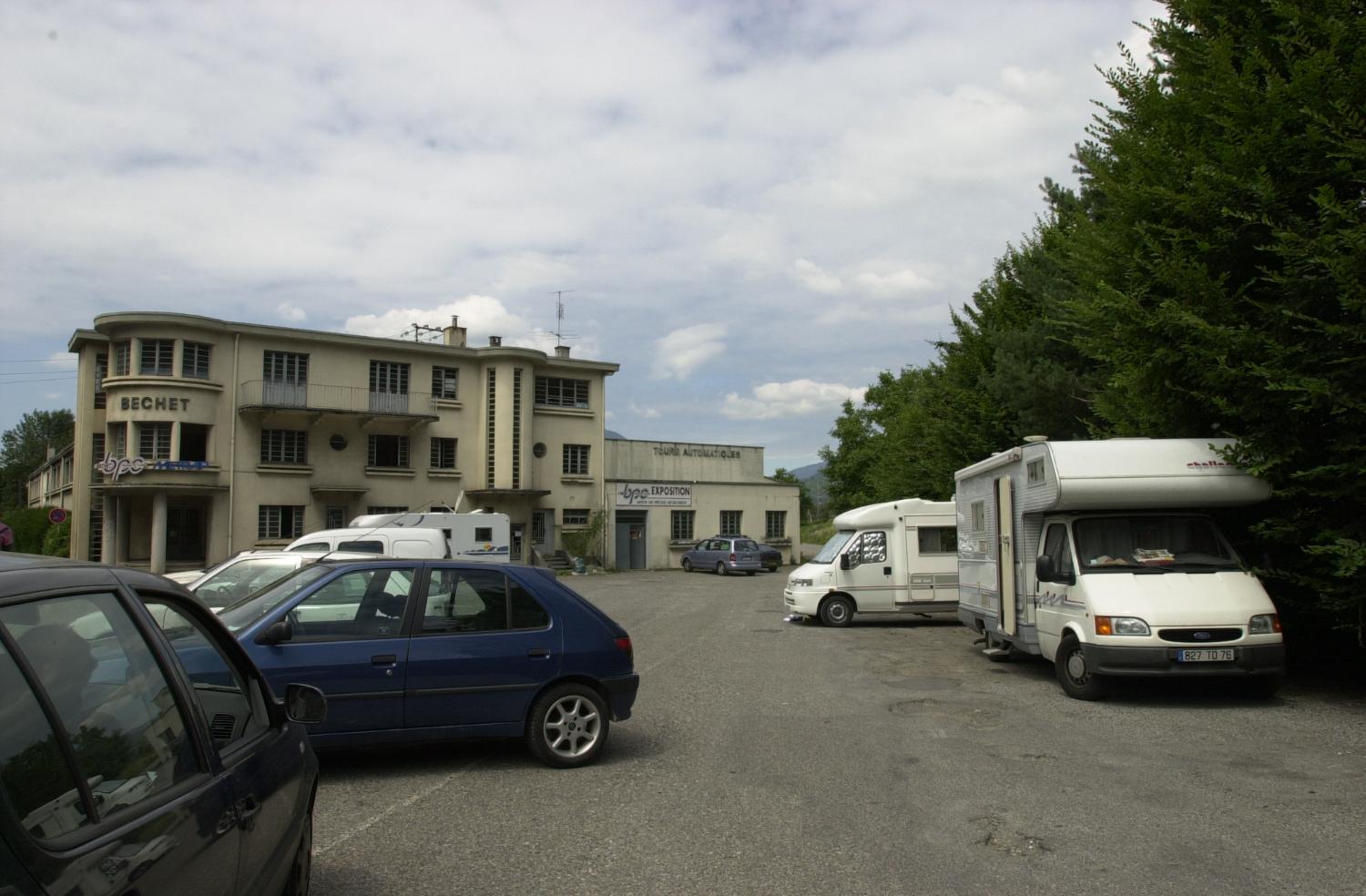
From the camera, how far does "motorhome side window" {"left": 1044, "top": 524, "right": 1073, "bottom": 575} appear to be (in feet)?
36.7

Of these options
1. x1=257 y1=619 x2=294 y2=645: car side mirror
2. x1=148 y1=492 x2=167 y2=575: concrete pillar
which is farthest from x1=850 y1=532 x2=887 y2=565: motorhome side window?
x1=148 y1=492 x2=167 y2=575: concrete pillar

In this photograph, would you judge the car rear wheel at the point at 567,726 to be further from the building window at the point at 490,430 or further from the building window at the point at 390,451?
the building window at the point at 490,430

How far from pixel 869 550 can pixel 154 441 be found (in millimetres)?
28208

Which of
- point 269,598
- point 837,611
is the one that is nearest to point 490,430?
point 837,611

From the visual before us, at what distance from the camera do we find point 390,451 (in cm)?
4219

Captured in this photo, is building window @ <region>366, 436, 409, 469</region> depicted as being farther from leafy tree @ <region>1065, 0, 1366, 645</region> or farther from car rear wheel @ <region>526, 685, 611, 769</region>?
car rear wheel @ <region>526, 685, 611, 769</region>

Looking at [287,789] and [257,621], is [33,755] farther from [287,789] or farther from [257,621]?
[257,621]

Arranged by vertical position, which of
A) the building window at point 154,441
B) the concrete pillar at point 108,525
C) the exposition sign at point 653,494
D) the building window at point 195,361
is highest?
the building window at point 195,361

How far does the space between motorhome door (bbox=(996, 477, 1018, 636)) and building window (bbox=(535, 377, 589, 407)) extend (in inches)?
1393

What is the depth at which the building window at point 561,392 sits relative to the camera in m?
47.0

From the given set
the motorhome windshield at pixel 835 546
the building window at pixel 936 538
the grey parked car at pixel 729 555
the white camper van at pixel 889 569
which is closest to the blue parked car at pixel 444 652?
the white camper van at pixel 889 569

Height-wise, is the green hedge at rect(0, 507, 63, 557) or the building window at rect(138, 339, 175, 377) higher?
the building window at rect(138, 339, 175, 377)

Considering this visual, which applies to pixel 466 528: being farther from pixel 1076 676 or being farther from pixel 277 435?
pixel 1076 676

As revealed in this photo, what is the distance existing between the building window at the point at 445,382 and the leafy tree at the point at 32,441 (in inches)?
3069
